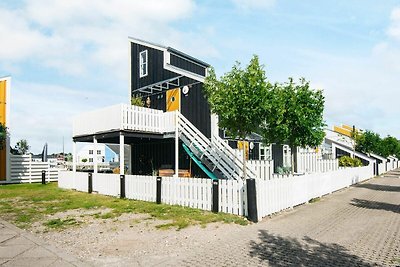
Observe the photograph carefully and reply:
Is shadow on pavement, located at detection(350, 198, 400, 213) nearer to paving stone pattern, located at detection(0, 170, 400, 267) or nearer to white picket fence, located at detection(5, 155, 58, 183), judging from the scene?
paving stone pattern, located at detection(0, 170, 400, 267)

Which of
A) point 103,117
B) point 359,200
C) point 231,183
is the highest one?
point 103,117

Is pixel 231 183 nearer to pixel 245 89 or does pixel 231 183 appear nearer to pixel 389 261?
pixel 245 89

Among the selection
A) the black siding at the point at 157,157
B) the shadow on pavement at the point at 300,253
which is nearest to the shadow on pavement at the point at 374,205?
the shadow on pavement at the point at 300,253

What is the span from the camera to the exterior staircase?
1364cm

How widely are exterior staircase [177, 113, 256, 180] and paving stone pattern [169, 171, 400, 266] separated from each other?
359 cm

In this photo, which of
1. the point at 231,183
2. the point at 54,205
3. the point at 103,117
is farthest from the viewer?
the point at 103,117

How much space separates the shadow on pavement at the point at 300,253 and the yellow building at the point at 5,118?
2327 cm

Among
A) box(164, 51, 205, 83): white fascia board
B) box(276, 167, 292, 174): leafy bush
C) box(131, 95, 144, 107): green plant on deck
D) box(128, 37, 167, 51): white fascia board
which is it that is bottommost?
box(276, 167, 292, 174): leafy bush

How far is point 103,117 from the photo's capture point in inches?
657

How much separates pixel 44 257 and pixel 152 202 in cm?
669

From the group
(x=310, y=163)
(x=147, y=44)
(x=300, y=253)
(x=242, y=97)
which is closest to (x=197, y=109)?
(x=147, y=44)

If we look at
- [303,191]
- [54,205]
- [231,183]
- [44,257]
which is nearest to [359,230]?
[231,183]

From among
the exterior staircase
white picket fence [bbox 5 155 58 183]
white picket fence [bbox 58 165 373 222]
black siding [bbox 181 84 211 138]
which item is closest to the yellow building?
white picket fence [bbox 5 155 58 183]

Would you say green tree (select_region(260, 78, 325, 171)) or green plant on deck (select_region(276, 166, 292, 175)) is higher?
green tree (select_region(260, 78, 325, 171))
